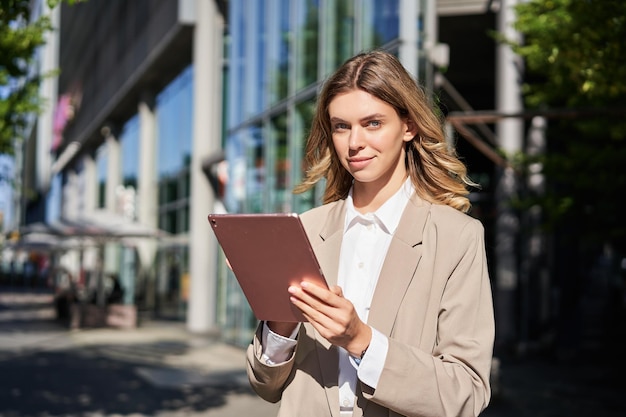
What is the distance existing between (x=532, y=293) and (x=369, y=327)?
55.3 feet

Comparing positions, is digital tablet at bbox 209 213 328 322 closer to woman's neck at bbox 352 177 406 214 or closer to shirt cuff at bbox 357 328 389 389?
shirt cuff at bbox 357 328 389 389

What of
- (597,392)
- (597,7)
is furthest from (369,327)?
(597,392)

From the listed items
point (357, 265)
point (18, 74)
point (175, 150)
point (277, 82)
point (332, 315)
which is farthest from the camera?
point (175, 150)

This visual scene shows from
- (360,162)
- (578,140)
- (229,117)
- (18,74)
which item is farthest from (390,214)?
(229,117)

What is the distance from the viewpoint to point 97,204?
1622 inches

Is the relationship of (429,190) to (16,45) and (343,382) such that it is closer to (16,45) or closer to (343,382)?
(343,382)

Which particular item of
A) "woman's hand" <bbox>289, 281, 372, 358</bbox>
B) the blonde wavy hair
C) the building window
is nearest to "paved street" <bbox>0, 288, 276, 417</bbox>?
the building window

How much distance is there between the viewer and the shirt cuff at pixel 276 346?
2043 mm

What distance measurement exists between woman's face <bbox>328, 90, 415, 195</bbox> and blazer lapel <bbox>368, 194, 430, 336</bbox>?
6.6 inches

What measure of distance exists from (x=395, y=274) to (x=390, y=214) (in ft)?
0.68

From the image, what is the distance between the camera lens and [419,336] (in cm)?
197

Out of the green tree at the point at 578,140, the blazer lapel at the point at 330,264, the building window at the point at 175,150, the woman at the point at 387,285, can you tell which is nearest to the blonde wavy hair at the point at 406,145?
the woman at the point at 387,285

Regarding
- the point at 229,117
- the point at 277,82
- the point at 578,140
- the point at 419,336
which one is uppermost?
the point at 277,82

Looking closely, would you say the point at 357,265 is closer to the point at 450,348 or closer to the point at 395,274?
the point at 395,274
